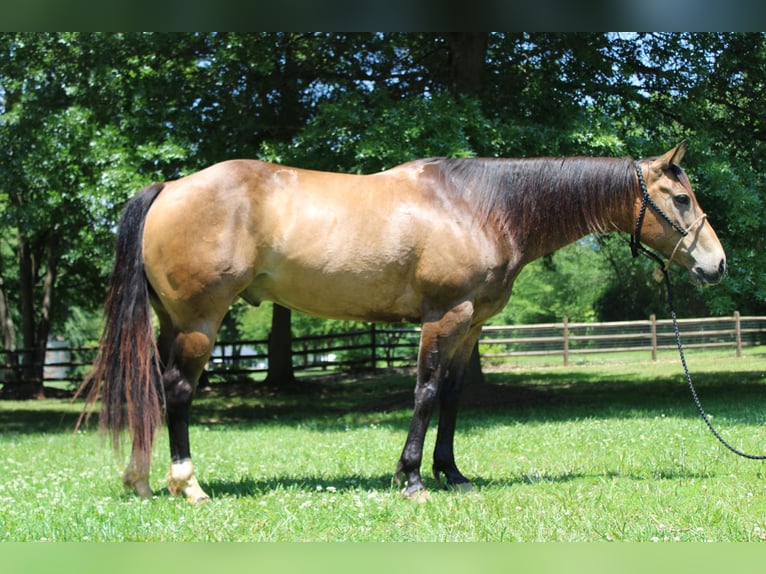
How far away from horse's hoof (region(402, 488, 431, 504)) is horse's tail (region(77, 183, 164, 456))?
170cm

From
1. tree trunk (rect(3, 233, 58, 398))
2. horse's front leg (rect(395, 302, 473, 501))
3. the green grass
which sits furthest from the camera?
tree trunk (rect(3, 233, 58, 398))

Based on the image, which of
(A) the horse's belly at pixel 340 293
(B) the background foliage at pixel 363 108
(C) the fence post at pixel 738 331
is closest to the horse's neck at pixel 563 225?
(A) the horse's belly at pixel 340 293

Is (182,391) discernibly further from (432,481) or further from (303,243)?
(432,481)

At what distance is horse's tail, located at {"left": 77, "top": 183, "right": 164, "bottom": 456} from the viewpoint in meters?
4.72

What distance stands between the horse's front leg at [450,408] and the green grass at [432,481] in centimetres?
19

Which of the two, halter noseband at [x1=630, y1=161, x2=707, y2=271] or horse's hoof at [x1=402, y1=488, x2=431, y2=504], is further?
halter noseband at [x1=630, y1=161, x2=707, y2=271]

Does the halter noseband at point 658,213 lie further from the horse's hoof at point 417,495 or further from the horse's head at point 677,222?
the horse's hoof at point 417,495

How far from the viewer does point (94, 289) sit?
20.9 metres

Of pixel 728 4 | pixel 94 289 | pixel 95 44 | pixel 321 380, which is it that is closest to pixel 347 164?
pixel 95 44

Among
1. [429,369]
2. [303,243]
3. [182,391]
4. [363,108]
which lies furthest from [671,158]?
[363,108]

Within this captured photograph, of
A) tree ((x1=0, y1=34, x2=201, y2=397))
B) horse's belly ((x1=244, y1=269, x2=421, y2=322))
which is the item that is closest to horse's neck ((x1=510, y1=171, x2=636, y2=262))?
horse's belly ((x1=244, y1=269, x2=421, y2=322))

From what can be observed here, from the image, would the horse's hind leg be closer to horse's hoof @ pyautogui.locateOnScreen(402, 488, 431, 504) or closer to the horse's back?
the horse's back

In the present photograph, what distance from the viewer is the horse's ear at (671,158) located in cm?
494

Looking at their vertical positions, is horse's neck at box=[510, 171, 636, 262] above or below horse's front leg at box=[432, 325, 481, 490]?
above
